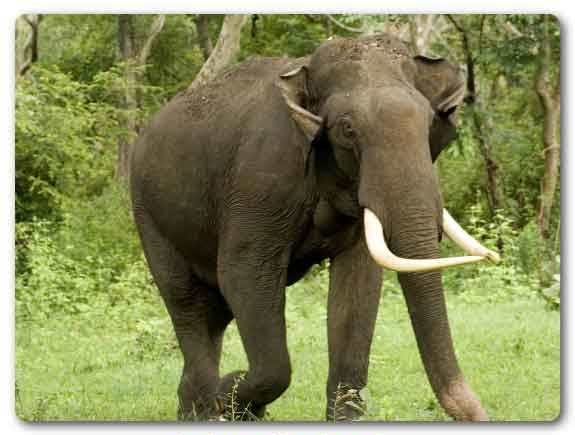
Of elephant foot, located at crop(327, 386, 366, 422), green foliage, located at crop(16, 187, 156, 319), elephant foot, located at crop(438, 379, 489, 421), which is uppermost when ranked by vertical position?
green foliage, located at crop(16, 187, 156, 319)

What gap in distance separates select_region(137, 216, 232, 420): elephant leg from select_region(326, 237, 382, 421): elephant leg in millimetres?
656

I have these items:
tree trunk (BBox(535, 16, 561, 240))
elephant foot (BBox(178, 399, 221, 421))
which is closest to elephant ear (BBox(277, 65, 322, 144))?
elephant foot (BBox(178, 399, 221, 421))

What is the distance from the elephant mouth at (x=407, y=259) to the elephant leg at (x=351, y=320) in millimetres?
742

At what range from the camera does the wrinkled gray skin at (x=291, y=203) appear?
4.81m

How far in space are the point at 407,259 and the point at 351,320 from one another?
1.00 m

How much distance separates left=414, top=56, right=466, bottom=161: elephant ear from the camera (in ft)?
16.7

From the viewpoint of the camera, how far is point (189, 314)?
6129mm

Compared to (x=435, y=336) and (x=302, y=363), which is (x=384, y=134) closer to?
(x=435, y=336)

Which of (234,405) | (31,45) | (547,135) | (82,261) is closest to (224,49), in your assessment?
(82,261)

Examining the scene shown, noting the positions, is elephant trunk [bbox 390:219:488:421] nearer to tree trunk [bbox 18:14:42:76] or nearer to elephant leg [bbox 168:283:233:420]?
elephant leg [bbox 168:283:233:420]

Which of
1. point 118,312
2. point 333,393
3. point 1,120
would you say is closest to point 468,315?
point 118,312

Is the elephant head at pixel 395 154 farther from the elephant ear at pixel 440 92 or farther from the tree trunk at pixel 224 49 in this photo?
the tree trunk at pixel 224 49

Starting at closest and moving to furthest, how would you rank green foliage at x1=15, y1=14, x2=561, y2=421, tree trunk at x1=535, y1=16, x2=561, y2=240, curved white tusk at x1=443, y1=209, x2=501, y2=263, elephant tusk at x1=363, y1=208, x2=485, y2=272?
elephant tusk at x1=363, y1=208, x2=485, y2=272
curved white tusk at x1=443, y1=209, x2=501, y2=263
green foliage at x1=15, y1=14, x2=561, y2=421
tree trunk at x1=535, y1=16, x2=561, y2=240

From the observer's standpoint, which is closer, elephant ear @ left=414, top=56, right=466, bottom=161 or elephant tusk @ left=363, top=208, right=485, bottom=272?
elephant tusk @ left=363, top=208, right=485, bottom=272
